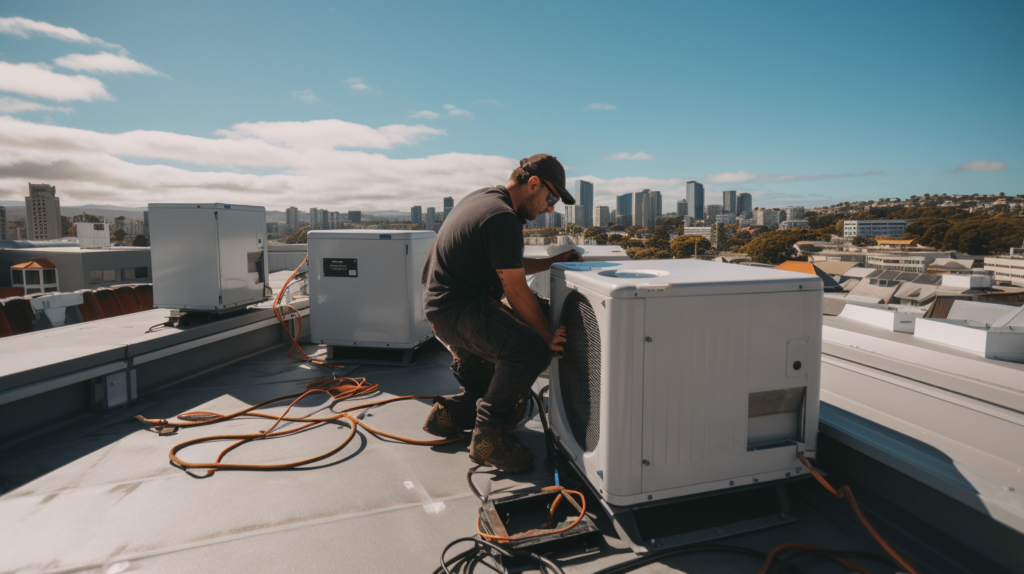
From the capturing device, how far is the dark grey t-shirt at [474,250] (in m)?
1.86

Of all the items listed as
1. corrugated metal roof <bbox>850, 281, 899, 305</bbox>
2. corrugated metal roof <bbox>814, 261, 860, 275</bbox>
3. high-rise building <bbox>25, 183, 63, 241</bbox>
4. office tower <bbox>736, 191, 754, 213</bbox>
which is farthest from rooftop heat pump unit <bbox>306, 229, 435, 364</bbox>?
high-rise building <bbox>25, 183, 63, 241</bbox>

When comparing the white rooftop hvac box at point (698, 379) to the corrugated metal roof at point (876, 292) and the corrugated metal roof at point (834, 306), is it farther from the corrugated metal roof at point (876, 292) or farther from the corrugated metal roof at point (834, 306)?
the corrugated metal roof at point (876, 292)

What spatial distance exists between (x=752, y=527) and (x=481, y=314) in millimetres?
1178

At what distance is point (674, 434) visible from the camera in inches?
57.4

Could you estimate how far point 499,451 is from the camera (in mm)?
2012

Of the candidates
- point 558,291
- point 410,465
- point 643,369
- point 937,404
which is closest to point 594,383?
point 643,369

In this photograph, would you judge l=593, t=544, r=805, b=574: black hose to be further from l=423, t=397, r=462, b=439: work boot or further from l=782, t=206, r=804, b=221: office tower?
l=782, t=206, r=804, b=221: office tower

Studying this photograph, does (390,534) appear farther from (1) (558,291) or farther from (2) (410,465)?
(1) (558,291)

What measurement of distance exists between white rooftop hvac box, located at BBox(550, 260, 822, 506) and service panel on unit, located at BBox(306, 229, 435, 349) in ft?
7.57

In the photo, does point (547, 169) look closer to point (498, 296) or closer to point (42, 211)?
point (498, 296)

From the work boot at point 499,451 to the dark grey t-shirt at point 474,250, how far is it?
1.76 ft

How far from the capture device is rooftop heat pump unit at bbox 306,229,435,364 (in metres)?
3.68

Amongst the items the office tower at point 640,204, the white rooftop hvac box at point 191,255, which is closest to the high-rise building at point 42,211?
the office tower at point 640,204

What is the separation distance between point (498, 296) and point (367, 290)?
6.04 feet
